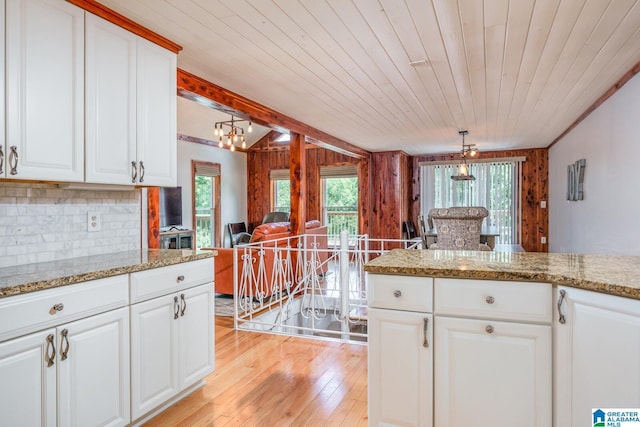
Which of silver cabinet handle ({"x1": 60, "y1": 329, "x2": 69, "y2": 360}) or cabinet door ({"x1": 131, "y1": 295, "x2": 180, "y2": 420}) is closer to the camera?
silver cabinet handle ({"x1": 60, "y1": 329, "x2": 69, "y2": 360})

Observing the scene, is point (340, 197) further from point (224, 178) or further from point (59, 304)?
point (59, 304)

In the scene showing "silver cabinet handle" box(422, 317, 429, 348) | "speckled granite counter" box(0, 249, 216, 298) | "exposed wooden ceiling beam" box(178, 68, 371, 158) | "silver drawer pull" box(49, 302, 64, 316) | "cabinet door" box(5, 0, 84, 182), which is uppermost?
"exposed wooden ceiling beam" box(178, 68, 371, 158)

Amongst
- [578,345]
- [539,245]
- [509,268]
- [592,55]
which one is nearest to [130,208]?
[509,268]

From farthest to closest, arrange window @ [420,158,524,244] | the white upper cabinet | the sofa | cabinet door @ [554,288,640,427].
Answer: window @ [420,158,524,244] → the sofa → the white upper cabinet → cabinet door @ [554,288,640,427]

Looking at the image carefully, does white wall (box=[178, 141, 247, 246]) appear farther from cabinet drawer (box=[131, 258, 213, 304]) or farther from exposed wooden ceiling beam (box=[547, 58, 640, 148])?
exposed wooden ceiling beam (box=[547, 58, 640, 148])

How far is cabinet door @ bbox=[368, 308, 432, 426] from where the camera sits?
5.42 ft

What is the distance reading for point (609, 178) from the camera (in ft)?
11.6

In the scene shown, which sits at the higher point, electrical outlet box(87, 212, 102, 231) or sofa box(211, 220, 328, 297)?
electrical outlet box(87, 212, 102, 231)

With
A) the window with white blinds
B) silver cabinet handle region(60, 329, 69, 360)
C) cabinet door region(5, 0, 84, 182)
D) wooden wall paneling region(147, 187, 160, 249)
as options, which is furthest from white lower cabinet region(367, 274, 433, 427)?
the window with white blinds

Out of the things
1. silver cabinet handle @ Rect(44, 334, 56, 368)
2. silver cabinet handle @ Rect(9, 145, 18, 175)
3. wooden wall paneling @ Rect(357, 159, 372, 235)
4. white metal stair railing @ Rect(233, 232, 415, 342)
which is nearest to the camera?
silver cabinet handle @ Rect(44, 334, 56, 368)

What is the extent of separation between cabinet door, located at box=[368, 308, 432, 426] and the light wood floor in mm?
401

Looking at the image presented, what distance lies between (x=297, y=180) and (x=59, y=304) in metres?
3.55

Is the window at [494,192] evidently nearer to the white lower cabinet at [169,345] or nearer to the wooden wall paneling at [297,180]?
the wooden wall paneling at [297,180]

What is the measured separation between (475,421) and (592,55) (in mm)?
2616
